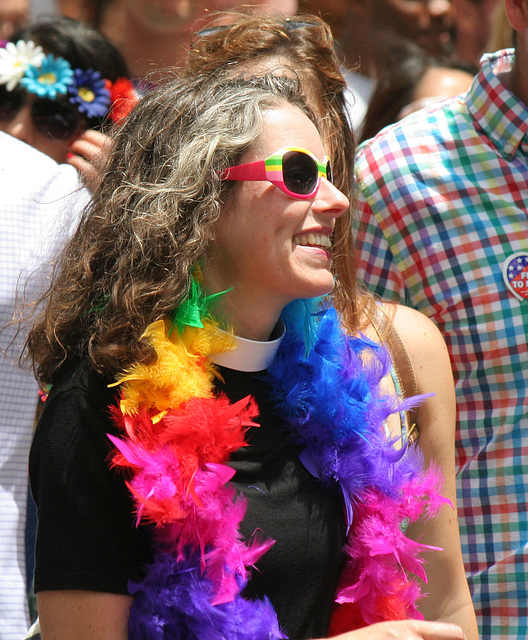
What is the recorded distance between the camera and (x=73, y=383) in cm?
167

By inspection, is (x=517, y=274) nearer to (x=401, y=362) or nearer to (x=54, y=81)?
(x=401, y=362)

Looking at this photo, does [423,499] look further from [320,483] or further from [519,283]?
[519,283]

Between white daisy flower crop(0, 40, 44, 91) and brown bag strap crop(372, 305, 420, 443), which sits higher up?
white daisy flower crop(0, 40, 44, 91)

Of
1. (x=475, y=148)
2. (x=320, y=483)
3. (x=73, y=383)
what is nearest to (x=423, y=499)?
(x=320, y=483)

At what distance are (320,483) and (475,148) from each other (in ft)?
3.71

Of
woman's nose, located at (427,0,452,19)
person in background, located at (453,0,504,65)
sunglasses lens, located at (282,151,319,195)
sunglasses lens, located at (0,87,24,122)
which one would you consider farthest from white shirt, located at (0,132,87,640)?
person in background, located at (453,0,504,65)

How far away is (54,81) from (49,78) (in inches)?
1.0

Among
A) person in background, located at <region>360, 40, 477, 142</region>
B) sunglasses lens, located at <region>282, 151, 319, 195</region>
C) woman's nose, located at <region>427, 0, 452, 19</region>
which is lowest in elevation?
woman's nose, located at <region>427, 0, 452, 19</region>

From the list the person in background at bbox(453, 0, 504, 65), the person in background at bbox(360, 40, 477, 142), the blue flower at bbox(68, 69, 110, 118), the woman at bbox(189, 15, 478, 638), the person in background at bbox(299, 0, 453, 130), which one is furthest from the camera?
the person in background at bbox(453, 0, 504, 65)

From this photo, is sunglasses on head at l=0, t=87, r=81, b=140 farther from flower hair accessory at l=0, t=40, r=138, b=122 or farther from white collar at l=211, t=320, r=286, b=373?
white collar at l=211, t=320, r=286, b=373

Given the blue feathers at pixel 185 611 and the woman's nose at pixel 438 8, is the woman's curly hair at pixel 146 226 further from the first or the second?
the woman's nose at pixel 438 8

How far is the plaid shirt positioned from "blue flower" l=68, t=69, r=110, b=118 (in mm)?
962

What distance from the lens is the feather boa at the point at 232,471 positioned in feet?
5.13

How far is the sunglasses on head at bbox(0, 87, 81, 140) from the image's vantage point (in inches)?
112
